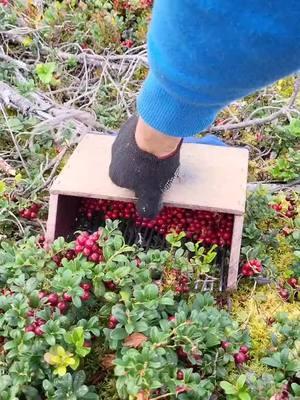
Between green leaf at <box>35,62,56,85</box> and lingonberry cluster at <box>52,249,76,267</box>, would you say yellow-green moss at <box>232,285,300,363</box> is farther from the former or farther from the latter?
green leaf at <box>35,62,56,85</box>

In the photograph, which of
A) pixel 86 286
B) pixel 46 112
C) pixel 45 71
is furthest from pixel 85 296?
pixel 45 71

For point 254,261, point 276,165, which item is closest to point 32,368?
point 254,261

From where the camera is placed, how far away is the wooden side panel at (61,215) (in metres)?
1.74

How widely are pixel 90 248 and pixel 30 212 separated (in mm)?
427

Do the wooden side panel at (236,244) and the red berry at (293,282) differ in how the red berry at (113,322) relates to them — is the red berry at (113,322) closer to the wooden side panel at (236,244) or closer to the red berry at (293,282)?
the wooden side panel at (236,244)

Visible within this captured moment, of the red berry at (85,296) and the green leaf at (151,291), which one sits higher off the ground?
the green leaf at (151,291)

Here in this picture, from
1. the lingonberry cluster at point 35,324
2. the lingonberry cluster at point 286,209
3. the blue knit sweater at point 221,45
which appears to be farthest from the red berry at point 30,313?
the lingonberry cluster at point 286,209

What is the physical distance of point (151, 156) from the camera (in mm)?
1650

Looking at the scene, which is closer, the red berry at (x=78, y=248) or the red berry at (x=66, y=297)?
the red berry at (x=66, y=297)

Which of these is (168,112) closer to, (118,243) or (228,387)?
(118,243)

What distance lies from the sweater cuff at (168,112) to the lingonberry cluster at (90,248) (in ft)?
1.05

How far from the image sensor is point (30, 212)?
75.5 inches

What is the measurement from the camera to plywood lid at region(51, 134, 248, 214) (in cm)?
173

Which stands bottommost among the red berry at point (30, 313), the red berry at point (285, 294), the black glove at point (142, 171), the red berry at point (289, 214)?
the red berry at point (285, 294)
